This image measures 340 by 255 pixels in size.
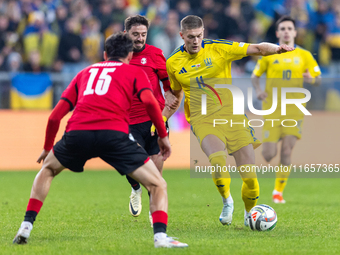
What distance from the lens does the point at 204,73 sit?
6.88 m

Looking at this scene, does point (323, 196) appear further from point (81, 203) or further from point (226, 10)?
point (226, 10)

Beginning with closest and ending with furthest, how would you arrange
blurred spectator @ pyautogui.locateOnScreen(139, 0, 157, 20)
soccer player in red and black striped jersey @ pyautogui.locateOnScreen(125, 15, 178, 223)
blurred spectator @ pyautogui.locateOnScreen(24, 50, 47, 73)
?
soccer player in red and black striped jersey @ pyautogui.locateOnScreen(125, 15, 178, 223)
blurred spectator @ pyautogui.locateOnScreen(24, 50, 47, 73)
blurred spectator @ pyautogui.locateOnScreen(139, 0, 157, 20)

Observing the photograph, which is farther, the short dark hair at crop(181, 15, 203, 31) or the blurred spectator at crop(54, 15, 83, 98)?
the blurred spectator at crop(54, 15, 83, 98)

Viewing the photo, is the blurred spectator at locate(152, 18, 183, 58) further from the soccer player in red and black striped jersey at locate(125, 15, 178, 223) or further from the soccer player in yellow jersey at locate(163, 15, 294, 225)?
the soccer player in yellow jersey at locate(163, 15, 294, 225)

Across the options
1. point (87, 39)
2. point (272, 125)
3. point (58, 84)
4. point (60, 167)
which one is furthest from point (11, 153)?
point (60, 167)

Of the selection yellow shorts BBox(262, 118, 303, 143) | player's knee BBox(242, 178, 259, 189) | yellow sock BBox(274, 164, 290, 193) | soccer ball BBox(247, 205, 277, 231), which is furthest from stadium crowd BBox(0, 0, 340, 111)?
soccer ball BBox(247, 205, 277, 231)

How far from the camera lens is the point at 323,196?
34.0 feet

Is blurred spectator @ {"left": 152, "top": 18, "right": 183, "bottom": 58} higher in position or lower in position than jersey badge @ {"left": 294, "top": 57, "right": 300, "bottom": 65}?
lower

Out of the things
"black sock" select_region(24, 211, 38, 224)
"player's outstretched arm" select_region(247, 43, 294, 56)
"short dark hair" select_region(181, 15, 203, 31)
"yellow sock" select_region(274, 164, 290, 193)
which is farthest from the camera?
"yellow sock" select_region(274, 164, 290, 193)

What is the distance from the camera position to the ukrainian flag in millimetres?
14133

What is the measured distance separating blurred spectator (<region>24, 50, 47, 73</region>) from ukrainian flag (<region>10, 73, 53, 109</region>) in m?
0.76

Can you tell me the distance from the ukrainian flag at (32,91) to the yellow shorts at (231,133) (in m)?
8.12

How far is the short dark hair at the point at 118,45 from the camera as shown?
5.25 meters

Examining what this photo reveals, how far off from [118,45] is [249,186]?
258 centimetres
